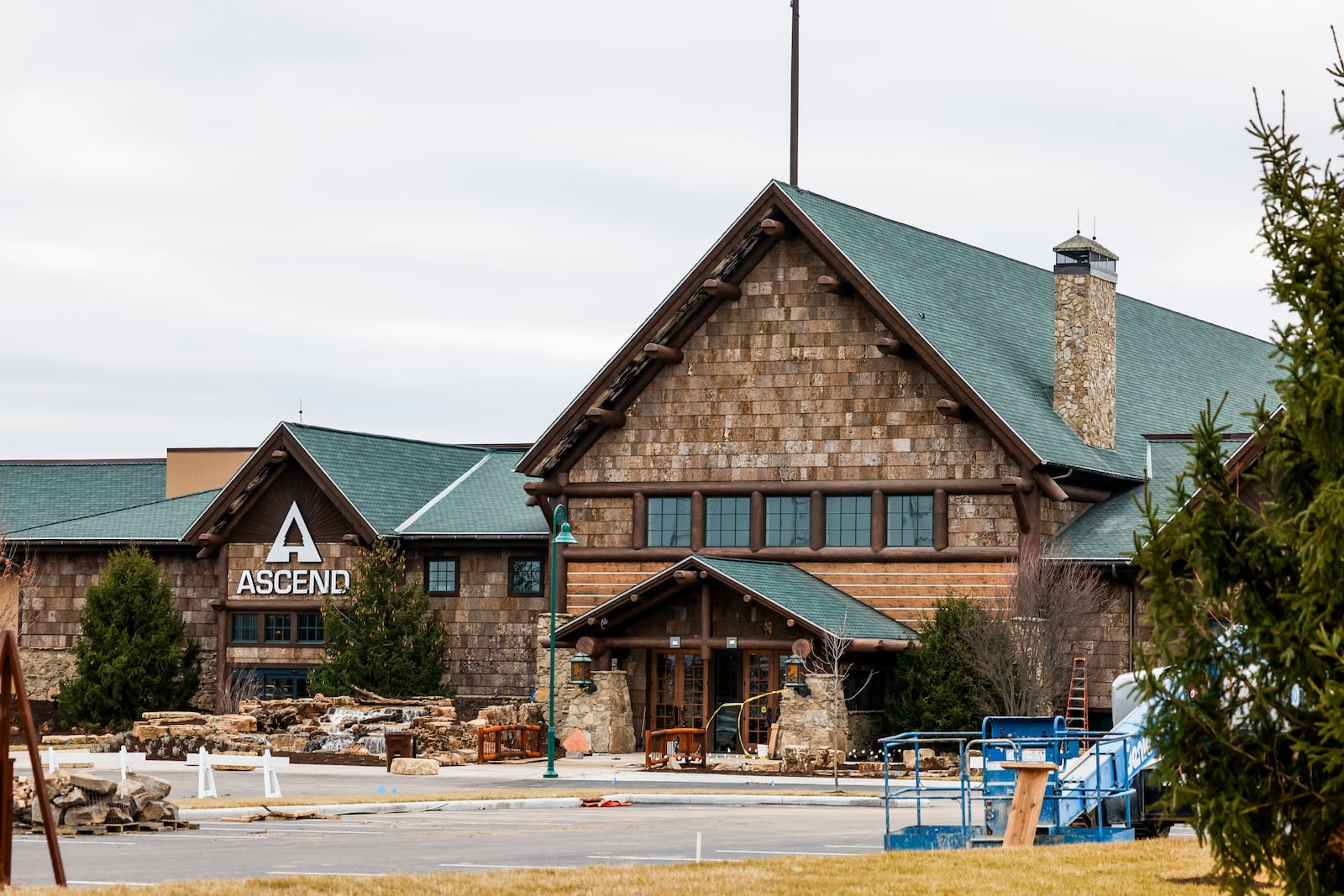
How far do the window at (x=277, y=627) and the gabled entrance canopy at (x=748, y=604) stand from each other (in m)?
9.97

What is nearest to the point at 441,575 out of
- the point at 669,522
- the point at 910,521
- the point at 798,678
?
the point at 669,522

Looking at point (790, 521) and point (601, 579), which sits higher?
point (790, 521)

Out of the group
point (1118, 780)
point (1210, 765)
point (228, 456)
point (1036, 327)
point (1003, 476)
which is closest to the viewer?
point (1210, 765)

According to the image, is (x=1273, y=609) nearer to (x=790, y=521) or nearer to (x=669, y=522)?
(x=790, y=521)

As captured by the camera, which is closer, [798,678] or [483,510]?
[798,678]

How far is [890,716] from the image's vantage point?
41.7 metres

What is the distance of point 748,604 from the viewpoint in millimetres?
43094

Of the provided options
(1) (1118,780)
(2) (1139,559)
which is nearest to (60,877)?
(2) (1139,559)

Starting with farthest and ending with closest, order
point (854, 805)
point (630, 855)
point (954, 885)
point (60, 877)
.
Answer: point (854, 805)
point (630, 855)
point (954, 885)
point (60, 877)

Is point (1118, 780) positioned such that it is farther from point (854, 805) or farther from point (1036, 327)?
point (1036, 327)

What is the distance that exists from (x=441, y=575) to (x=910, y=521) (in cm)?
Result: 1298

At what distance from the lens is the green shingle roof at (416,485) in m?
50.8

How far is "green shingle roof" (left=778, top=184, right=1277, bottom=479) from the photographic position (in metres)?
43.9

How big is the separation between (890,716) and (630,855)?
20.9 metres
